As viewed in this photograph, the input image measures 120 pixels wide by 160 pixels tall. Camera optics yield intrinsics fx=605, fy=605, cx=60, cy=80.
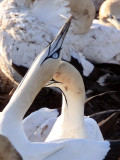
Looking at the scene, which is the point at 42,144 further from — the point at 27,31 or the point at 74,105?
the point at 27,31

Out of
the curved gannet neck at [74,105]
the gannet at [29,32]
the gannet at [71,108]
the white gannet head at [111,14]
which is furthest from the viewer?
the white gannet head at [111,14]

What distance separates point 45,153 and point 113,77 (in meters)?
2.18

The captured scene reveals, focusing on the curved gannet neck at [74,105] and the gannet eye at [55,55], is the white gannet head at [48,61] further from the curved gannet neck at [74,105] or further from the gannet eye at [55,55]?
the curved gannet neck at [74,105]

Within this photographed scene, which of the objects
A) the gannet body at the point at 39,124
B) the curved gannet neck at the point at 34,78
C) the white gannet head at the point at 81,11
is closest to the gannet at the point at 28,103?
the curved gannet neck at the point at 34,78

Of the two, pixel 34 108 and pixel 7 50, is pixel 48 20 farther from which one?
pixel 34 108

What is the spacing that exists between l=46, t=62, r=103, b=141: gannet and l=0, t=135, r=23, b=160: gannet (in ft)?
1.75

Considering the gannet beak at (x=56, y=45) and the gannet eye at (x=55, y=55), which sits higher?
the gannet beak at (x=56, y=45)

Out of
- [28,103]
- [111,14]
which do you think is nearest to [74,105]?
[28,103]

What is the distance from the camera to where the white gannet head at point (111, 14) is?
19.3 feet

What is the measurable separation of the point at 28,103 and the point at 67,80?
398 millimetres

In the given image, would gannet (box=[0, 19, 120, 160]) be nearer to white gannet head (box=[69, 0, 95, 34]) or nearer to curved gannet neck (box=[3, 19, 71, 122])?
curved gannet neck (box=[3, 19, 71, 122])

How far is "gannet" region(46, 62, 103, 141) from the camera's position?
3281mm

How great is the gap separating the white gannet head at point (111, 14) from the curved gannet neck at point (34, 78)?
2.94m

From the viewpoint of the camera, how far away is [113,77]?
4969 mm
